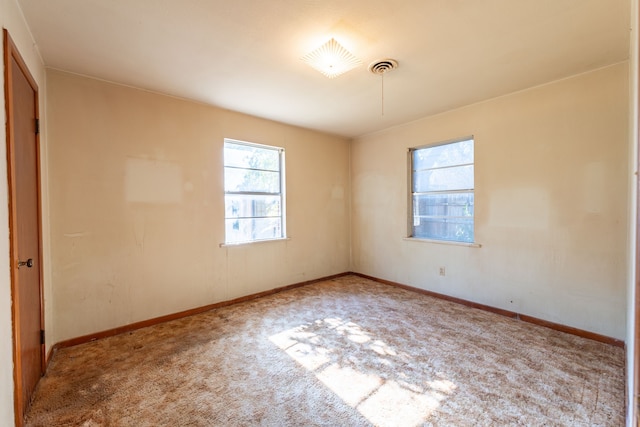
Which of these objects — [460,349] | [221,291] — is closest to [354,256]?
[221,291]

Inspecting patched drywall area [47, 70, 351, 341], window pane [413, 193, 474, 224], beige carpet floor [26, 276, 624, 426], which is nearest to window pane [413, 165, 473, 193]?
window pane [413, 193, 474, 224]

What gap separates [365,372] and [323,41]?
2561 mm

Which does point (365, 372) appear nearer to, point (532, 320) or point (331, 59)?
point (532, 320)

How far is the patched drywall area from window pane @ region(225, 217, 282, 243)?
0.13m

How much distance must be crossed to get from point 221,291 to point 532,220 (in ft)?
12.2

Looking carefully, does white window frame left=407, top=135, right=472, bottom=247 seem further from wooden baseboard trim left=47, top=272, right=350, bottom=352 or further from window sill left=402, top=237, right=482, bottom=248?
wooden baseboard trim left=47, top=272, right=350, bottom=352

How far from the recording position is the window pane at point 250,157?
3730 mm

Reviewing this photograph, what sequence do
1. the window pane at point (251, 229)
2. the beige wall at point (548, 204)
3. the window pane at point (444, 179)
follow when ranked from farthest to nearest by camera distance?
the window pane at point (251, 229), the window pane at point (444, 179), the beige wall at point (548, 204)

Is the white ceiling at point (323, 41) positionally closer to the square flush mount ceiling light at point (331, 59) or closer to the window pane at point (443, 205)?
the square flush mount ceiling light at point (331, 59)

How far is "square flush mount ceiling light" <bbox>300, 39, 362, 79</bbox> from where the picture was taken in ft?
6.99

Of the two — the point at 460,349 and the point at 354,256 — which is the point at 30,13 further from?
the point at 354,256

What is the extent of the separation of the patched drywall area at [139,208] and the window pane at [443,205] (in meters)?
2.15

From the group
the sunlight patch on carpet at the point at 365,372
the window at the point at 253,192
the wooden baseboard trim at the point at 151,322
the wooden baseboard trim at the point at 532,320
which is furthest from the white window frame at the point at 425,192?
the wooden baseboard trim at the point at 151,322

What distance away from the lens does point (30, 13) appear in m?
1.82
